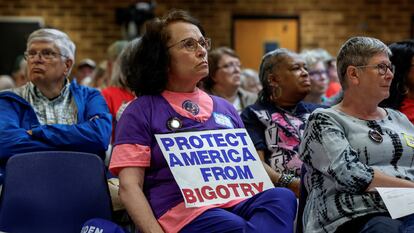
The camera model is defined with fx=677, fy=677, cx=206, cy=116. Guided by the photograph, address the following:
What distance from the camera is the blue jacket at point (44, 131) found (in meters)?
2.90

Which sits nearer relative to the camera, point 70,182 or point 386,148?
point 386,148

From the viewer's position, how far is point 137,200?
2398 millimetres

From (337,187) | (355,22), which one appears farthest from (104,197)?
(355,22)

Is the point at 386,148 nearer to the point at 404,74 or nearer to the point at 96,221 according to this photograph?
the point at 404,74

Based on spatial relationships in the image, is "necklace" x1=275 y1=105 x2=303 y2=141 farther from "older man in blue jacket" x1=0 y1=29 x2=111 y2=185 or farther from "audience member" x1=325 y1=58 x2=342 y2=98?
"audience member" x1=325 y1=58 x2=342 y2=98

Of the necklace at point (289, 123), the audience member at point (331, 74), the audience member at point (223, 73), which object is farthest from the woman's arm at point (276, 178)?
the audience member at point (331, 74)

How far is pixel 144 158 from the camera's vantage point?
8.07 ft

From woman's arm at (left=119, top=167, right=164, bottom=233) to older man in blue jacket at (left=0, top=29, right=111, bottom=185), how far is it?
22.7 inches

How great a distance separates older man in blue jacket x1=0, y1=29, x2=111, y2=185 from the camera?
9.59 feet

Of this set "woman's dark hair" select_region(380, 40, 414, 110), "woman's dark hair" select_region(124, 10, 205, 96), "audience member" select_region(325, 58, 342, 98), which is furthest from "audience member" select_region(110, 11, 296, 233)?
"audience member" select_region(325, 58, 342, 98)

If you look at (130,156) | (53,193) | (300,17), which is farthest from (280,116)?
(300,17)

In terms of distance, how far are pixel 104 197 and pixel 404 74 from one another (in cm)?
145

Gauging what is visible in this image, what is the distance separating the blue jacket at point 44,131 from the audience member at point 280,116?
684mm

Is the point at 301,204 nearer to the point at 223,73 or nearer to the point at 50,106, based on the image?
the point at 50,106
